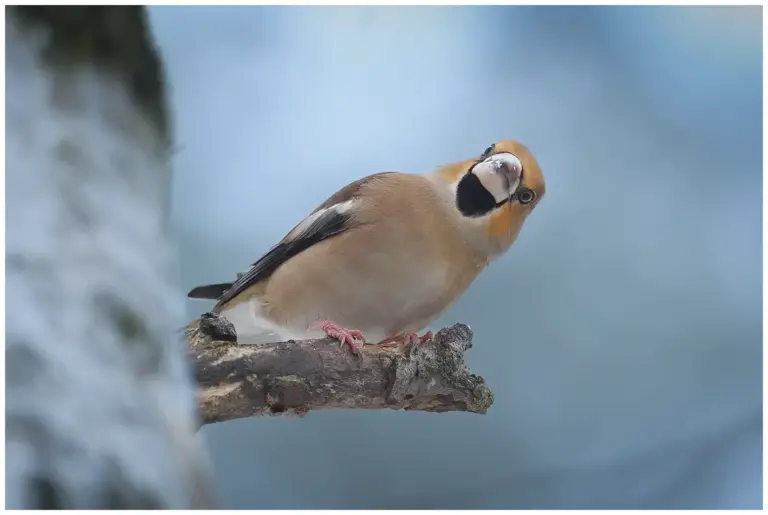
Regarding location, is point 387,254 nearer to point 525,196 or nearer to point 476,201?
point 476,201

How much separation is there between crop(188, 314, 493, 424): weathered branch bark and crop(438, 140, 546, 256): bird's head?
265mm

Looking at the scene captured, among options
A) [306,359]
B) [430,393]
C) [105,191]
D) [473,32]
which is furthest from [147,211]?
[473,32]

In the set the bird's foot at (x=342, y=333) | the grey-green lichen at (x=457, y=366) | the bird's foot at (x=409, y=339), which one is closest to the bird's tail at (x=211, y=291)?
the bird's foot at (x=342, y=333)

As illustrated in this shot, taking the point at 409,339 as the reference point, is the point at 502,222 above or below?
above

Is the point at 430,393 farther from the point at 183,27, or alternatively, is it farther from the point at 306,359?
the point at 183,27

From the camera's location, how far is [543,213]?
185 centimetres

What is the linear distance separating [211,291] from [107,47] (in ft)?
2.66

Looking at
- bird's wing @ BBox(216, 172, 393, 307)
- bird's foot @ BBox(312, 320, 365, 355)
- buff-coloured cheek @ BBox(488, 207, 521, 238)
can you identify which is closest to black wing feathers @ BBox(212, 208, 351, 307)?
bird's wing @ BBox(216, 172, 393, 307)

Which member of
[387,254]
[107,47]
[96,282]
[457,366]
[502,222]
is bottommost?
[96,282]

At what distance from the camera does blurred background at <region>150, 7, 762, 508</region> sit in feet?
5.74

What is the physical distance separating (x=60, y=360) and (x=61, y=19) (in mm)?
459

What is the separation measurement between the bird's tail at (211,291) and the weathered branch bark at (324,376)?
0.89 ft

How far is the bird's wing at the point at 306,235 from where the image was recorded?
167cm

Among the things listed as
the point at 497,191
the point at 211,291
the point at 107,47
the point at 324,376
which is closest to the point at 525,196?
the point at 497,191
